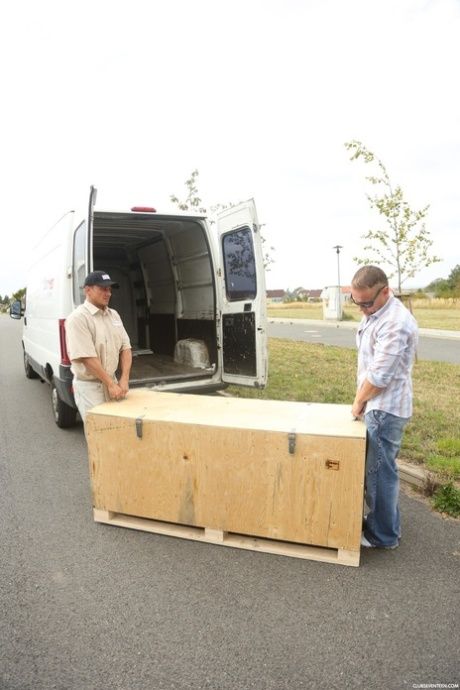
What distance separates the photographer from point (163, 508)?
11.5 feet

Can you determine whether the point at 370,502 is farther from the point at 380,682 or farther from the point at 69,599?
the point at 69,599

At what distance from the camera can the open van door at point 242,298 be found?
5500 mm

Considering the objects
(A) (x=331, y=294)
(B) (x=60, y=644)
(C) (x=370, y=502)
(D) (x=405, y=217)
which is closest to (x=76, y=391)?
(B) (x=60, y=644)

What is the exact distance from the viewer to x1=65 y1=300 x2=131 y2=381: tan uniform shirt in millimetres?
3859

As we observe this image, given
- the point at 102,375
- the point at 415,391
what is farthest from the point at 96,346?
the point at 415,391

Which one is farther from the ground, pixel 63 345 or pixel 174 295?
pixel 174 295

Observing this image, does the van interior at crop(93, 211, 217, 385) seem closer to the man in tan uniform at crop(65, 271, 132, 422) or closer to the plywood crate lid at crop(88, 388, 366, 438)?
the man in tan uniform at crop(65, 271, 132, 422)

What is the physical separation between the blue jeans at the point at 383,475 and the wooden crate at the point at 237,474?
0.13 m

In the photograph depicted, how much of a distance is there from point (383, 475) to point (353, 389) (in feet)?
15.8

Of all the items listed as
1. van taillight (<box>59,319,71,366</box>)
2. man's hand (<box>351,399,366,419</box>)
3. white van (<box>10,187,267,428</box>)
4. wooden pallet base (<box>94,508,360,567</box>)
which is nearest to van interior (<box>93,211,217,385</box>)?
white van (<box>10,187,267,428</box>)

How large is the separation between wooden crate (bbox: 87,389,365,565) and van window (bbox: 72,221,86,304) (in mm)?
1753

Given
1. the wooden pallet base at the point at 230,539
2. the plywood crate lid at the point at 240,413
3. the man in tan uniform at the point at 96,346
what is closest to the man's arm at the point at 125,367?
the man in tan uniform at the point at 96,346

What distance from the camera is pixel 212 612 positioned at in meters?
2.67

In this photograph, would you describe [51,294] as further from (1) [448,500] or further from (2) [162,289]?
(1) [448,500]
